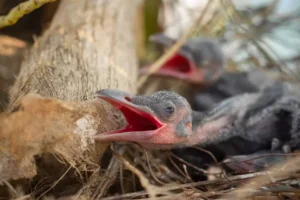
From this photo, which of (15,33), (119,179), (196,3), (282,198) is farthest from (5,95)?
(196,3)

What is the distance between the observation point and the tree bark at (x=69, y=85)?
0.95 meters

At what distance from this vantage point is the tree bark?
3.11 feet

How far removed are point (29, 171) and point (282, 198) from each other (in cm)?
60

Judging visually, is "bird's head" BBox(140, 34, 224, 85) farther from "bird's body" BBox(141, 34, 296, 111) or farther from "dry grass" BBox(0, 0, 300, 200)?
"dry grass" BBox(0, 0, 300, 200)

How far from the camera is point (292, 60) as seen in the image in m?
2.06

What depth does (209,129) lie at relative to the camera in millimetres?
1465

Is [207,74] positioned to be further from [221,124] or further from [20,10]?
[20,10]

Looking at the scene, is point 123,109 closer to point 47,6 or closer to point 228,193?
point 228,193

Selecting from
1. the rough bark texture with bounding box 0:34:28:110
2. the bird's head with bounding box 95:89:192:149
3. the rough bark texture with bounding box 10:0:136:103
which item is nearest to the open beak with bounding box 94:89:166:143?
the bird's head with bounding box 95:89:192:149

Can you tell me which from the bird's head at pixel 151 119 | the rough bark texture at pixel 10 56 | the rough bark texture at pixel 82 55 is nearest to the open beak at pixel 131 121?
the bird's head at pixel 151 119

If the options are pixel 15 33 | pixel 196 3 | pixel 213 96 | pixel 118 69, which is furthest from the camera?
pixel 196 3

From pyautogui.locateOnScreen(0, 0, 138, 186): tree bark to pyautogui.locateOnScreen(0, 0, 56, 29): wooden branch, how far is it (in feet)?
0.44

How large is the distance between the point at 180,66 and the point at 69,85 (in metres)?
1.05

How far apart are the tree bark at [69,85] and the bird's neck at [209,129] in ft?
0.79
